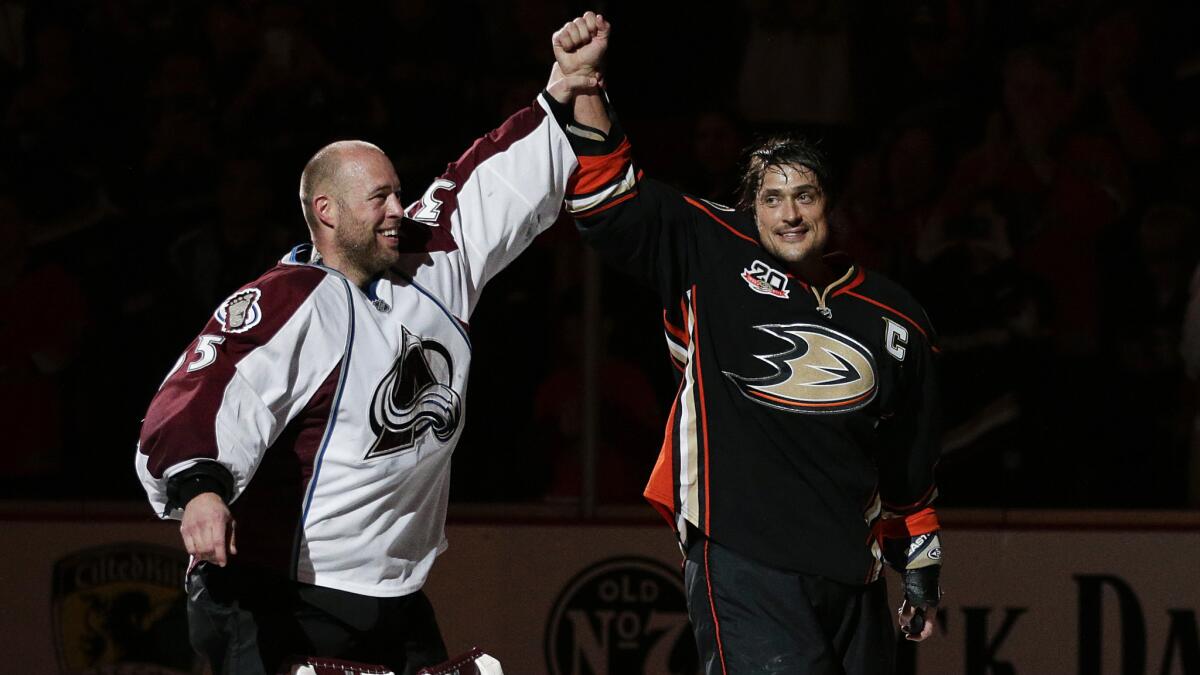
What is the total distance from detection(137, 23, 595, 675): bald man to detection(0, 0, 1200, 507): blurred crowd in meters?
2.32

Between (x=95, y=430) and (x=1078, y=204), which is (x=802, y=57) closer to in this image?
(x=1078, y=204)

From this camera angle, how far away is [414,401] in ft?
10.9

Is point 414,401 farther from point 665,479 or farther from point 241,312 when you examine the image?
point 665,479

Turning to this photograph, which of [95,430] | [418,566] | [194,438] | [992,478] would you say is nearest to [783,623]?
[418,566]

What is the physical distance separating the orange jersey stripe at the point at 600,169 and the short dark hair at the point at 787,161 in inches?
14.0

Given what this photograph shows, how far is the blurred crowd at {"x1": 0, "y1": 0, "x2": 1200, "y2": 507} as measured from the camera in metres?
5.75

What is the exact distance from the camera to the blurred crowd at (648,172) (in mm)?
5754

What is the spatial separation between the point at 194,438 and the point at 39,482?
10.3ft

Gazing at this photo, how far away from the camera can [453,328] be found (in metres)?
3.48

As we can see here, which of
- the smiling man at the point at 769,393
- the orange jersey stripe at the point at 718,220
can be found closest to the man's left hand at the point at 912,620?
the smiling man at the point at 769,393

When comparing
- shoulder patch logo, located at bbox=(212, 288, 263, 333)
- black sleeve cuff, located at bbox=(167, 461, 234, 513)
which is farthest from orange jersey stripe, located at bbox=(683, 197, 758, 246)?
black sleeve cuff, located at bbox=(167, 461, 234, 513)

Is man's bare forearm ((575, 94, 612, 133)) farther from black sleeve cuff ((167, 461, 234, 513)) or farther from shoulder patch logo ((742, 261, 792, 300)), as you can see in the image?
black sleeve cuff ((167, 461, 234, 513))

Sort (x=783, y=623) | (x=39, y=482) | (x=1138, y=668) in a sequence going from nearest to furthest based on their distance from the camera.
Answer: (x=783, y=623) → (x=1138, y=668) → (x=39, y=482)

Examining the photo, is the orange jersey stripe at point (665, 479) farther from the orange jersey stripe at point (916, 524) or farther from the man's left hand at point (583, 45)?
the man's left hand at point (583, 45)
